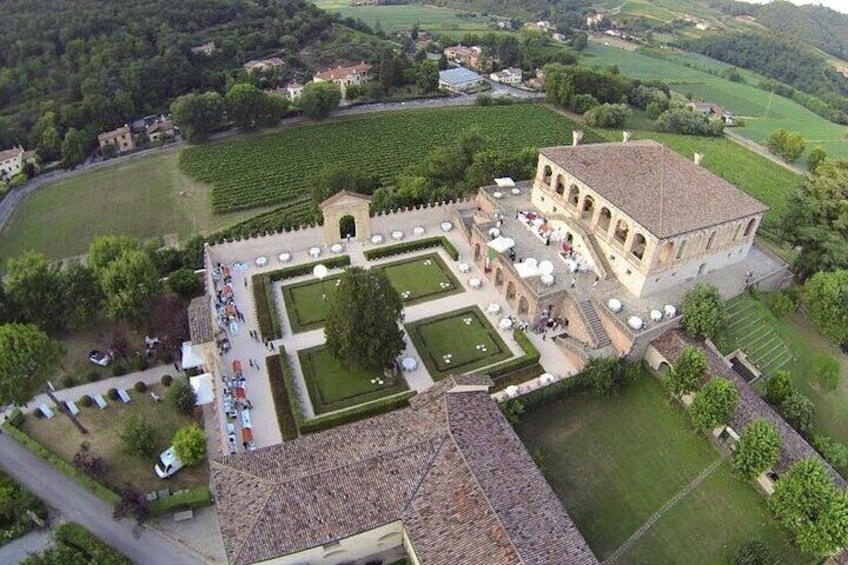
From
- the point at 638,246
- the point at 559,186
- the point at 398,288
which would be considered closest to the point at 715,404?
the point at 638,246

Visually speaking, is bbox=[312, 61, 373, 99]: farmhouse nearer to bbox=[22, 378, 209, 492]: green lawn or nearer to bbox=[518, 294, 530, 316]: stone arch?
bbox=[518, 294, 530, 316]: stone arch

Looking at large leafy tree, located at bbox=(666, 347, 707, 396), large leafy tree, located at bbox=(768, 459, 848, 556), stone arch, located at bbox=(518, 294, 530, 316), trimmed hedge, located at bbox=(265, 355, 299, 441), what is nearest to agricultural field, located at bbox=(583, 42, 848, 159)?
stone arch, located at bbox=(518, 294, 530, 316)

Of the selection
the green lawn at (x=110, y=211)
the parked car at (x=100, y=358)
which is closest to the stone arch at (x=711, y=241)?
the parked car at (x=100, y=358)

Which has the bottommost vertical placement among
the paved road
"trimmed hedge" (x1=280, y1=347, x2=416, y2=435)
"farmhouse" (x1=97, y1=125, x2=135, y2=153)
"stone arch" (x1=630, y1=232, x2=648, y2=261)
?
"farmhouse" (x1=97, y1=125, x2=135, y2=153)

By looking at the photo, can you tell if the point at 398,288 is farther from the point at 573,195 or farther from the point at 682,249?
the point at 682,249

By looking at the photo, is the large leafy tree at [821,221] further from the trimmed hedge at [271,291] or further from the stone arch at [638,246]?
the trimmed hedge at [271,291]

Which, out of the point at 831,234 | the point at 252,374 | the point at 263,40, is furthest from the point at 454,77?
the point at 252,374

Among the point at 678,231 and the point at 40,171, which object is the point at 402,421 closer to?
the point at 678,231
